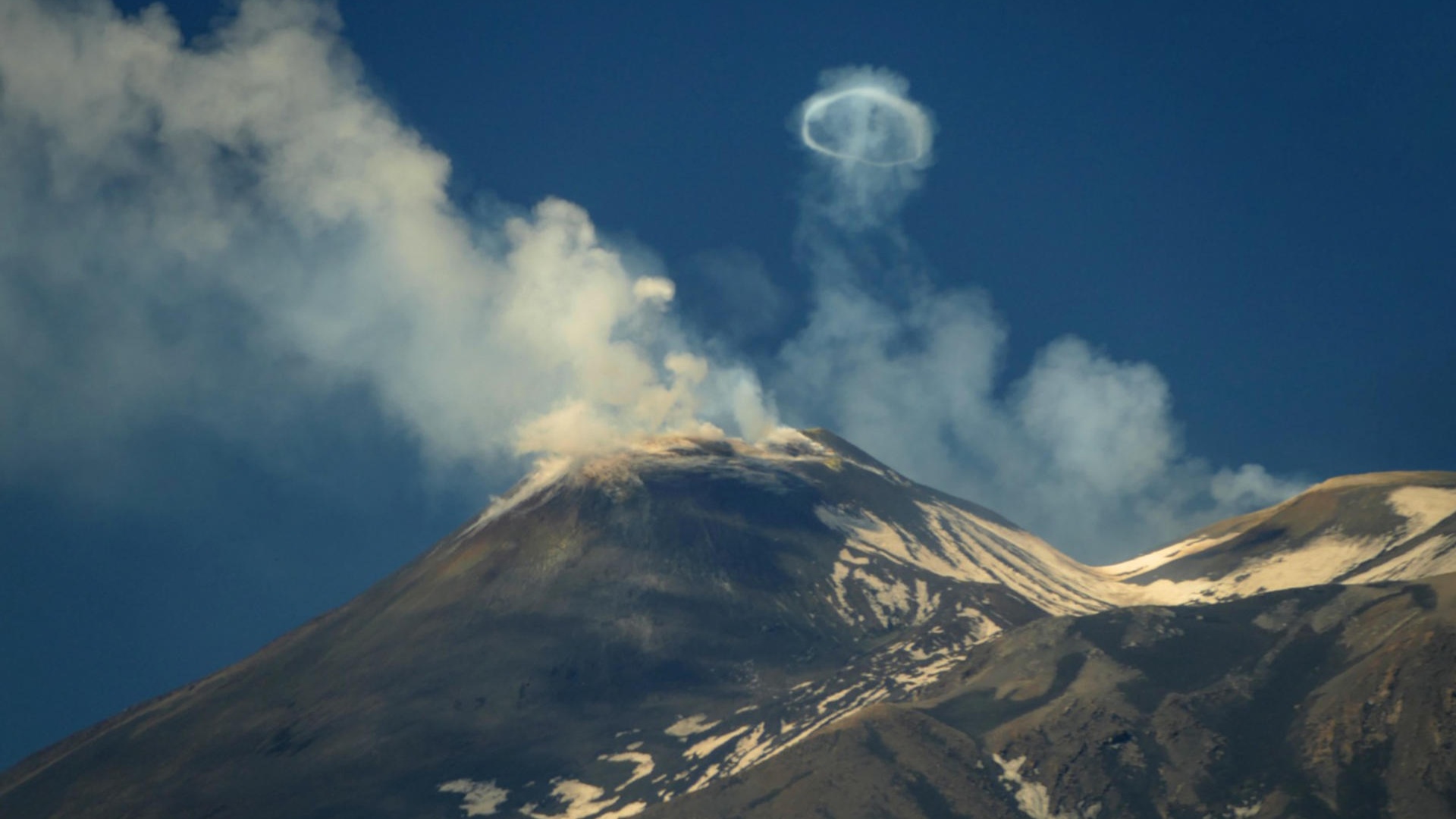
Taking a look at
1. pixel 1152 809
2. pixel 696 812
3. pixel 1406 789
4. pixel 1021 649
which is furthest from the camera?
pixel 1021 649

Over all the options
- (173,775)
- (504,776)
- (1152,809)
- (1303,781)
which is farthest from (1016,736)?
(173,775)

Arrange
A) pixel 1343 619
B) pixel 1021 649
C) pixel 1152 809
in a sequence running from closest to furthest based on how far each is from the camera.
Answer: pixel 1152 809, pixel 1343 619, pixel 1021 649

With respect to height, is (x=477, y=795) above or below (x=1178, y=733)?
above

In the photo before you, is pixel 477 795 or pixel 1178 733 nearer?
pixel 1178 733

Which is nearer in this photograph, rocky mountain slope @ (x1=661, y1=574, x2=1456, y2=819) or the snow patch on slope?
rocky mountain slope @ (x1=661, y1=574, x2=1456, y2=819)

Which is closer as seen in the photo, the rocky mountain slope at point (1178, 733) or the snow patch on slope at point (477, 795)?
the rocky mountain slope at point (1178, 733)

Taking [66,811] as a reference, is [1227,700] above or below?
below

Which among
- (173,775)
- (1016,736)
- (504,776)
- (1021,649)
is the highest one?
(173,775)

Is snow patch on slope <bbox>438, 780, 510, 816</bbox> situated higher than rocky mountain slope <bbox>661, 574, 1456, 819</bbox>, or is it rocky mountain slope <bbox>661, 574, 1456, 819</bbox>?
snow patch on slope <bbox>438, 780, 510, 816</bbox>

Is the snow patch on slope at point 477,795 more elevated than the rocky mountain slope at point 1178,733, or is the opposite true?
the snow patch on slope at point 477,795

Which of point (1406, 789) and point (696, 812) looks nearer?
point (1406, 789)

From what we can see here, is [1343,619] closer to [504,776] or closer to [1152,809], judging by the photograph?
[1152,809]
